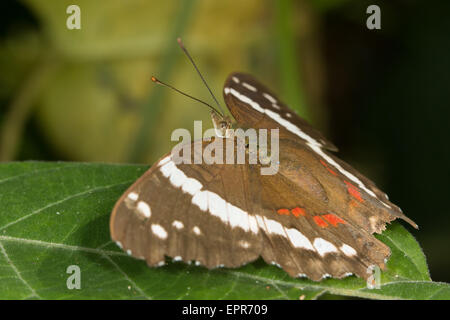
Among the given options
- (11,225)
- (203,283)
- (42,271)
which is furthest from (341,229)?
(11,225)

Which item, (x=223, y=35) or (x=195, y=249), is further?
(x=223, y=35)

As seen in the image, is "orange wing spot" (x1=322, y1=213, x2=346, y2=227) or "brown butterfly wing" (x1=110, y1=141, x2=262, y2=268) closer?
"brown butterfly wing" (x1=110, y1=141, x2=262, y2=268)

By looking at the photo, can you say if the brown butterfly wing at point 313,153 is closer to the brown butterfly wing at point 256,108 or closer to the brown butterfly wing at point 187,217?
the brown butterfly wing at point 256,108

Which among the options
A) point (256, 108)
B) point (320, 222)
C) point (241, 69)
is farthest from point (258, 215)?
point (241, 69)

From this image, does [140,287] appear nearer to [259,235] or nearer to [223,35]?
[259,235]

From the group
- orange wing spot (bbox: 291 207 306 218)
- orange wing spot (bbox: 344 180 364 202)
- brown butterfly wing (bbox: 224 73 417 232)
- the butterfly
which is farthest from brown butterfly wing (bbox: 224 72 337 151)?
orange wing spot (bbox: 291 207 306 218)

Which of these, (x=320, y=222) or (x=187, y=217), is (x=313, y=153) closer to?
(x=320, y=222)

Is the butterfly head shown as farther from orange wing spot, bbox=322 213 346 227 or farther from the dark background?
the dark background
